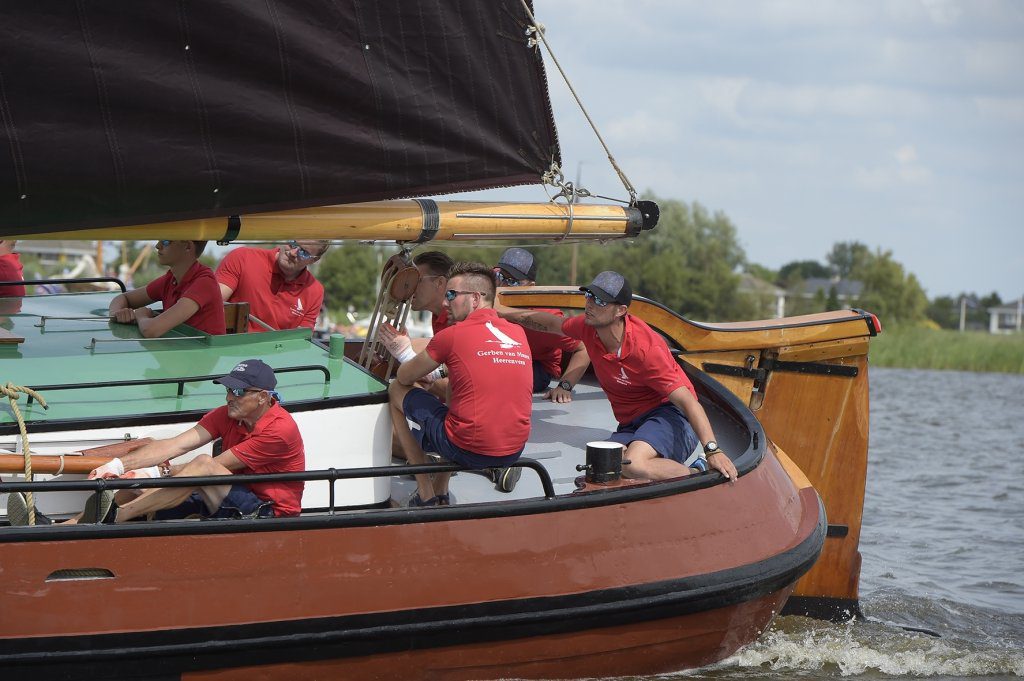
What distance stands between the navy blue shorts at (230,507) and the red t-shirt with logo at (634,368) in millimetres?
1957

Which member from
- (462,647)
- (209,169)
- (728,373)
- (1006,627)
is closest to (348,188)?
(209,169)

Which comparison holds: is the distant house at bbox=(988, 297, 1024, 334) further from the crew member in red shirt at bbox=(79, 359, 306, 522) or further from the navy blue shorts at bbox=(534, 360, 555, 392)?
the crew member in red shirt at bbox=(79, 359, 306, 522)

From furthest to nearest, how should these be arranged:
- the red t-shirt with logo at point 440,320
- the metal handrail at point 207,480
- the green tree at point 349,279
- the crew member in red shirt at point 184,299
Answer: the green tree at point 349,279, the red t-shirt with logo at point 440,320, the crew member in red shirt at point 184,299, the metal handrail at point 207,480

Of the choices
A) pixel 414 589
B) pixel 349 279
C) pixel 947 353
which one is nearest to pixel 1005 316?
pixel 349 279

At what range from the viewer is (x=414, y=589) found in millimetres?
5207

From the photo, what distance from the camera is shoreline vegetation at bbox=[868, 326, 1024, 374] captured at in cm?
3816

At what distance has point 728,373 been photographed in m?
7.71

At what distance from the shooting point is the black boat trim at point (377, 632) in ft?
15.8

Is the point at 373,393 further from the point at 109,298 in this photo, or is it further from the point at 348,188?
the point at 109,298

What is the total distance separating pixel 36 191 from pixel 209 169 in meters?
0.78

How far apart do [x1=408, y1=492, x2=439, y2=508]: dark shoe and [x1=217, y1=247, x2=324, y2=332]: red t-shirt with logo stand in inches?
85.3

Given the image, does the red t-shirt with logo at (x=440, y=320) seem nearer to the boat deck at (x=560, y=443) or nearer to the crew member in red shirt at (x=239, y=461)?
the boat deck at (x=560, y=443)

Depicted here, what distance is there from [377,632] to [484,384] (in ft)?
3.97

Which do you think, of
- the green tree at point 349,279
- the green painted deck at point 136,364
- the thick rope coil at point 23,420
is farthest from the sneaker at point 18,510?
the green tree at point 349,279
